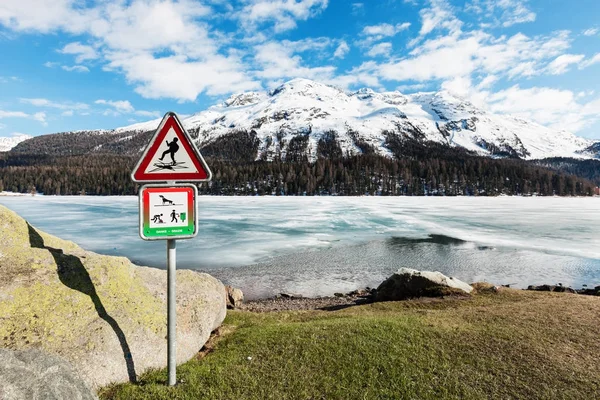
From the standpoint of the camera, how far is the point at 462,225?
2104 inches

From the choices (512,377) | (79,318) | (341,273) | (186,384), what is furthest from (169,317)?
(341,273)

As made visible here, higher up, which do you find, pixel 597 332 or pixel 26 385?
pixel 26 385

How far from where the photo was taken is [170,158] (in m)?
5.99

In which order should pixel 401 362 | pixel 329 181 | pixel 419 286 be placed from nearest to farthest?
1. pixel 401 362
2. pixel 419 286
3. pixel 329 181

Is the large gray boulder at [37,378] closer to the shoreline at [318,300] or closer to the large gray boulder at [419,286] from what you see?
the shoreline at [318,300]

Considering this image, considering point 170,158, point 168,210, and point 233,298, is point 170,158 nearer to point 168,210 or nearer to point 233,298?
point 168,210

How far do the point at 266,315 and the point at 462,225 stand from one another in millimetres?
48805

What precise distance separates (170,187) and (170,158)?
20.5 inches

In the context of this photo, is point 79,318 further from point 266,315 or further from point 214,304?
point 266,315

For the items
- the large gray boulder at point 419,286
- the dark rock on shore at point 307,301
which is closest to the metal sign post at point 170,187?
the large gray boulder at point 419,286

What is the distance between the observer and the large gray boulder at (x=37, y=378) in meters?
4.20

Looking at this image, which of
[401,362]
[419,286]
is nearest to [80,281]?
[401,362]

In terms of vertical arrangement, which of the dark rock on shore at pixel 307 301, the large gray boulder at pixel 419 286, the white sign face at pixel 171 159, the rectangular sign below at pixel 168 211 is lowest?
the dark rock on shore at pixel 307 301

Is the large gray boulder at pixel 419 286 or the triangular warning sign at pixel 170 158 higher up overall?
the triangular warning sign at pixel 170 158
